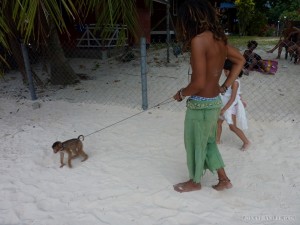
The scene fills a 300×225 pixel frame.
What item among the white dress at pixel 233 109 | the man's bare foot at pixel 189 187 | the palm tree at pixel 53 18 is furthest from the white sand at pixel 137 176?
the palm tree at pixel 53 18

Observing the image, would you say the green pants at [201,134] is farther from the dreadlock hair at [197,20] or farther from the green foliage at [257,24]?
the green foliage at [257,24]

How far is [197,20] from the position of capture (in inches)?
85.7

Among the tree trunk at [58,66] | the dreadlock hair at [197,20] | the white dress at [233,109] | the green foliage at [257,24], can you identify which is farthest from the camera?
the green foliage at [257,24]

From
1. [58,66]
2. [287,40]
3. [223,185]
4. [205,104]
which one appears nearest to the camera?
[205,104]

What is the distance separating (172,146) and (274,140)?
128 centimetres

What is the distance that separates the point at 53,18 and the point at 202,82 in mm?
2168

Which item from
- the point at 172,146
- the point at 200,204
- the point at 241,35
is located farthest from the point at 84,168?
the point at 241,35

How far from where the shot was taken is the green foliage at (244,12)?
1599 centimetres

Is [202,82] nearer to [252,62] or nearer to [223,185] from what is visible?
[223,185]

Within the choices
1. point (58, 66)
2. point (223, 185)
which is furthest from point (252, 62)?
point (223, 185)

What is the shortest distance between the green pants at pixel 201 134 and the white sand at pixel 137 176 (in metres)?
0.31

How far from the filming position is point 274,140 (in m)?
3.75

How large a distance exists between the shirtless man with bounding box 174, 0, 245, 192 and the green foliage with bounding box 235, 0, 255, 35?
15112mm

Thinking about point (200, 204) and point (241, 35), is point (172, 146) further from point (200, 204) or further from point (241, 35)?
point (241, 35)
